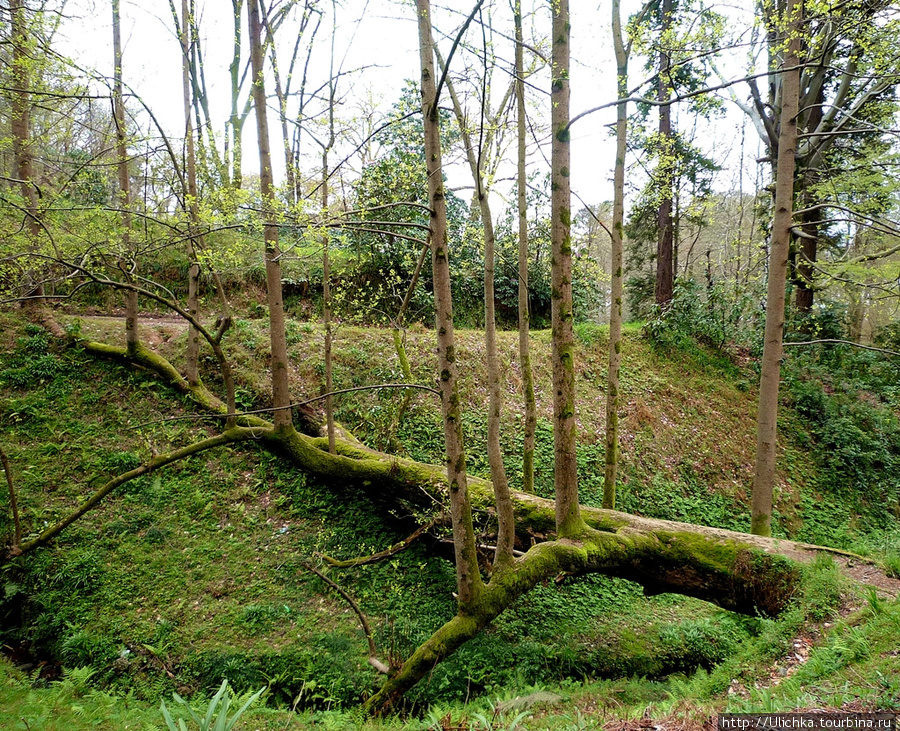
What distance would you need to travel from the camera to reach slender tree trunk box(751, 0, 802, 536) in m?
5.58

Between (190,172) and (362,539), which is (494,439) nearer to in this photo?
(362,539)

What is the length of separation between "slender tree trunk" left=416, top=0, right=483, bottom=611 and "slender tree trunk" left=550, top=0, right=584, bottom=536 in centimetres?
121

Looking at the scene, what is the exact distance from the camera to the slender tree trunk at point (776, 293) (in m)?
5.58

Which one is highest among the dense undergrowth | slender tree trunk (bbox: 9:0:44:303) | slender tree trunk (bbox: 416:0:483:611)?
slender tree trunk (bbox: 9:0:44:303)

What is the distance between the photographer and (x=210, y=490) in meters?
7.15

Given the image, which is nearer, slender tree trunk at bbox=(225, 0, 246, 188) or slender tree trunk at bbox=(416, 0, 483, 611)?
slender tree trunk at bbox=(416, 0, 483, 611)

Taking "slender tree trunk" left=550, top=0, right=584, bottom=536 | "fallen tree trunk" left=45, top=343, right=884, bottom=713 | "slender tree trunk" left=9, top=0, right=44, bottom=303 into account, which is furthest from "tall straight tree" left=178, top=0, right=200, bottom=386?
"slender tree trunk" left=550, top=0, right=584, bottom=536

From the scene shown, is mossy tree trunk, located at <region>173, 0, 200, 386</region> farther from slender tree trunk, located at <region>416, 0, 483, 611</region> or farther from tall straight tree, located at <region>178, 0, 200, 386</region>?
slender tree trunk, located at <region>416, 0, 483, 611</region>

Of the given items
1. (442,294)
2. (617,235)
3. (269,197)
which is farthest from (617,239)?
(269,197)

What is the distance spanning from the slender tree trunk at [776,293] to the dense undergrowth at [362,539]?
59.8 inches

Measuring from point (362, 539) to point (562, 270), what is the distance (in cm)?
510

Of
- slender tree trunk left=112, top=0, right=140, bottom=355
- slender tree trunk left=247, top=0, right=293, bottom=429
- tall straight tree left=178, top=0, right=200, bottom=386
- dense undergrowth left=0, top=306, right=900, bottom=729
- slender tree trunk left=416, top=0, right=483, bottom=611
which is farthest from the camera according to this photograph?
tall straight tree left=178, top=0, right=200, bottom=386

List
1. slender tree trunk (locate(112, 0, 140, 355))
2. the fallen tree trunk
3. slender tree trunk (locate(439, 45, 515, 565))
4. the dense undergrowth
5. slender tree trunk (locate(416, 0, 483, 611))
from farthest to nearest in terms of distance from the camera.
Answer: slender tree trunk (locate(112, 0, 140, 355)) < slender tree trunk (locate(439, 45, 515, 565)) < the dense undergrowth < the fallen tree trunk < slender tree trunk (locate(416, 0, 483, 611))

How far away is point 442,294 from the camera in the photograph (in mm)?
3824
